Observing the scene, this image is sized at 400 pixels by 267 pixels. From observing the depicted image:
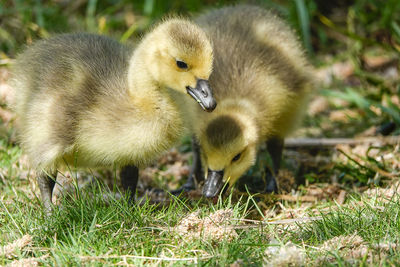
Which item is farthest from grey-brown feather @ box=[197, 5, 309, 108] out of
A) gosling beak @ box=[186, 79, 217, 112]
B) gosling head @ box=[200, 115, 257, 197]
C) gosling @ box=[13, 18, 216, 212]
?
gosling beak @ box=[186, 79, 217, 112]

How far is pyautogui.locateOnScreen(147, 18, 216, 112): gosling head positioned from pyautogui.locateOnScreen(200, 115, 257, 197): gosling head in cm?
39

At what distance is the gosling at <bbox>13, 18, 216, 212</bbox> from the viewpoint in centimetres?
260

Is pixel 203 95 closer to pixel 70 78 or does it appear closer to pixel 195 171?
pixel 70 78

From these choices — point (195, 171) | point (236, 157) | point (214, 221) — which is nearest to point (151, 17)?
point (195, 171)

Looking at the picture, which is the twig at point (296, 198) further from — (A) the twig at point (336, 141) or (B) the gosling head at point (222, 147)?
(A) the twig at point (336, 141)

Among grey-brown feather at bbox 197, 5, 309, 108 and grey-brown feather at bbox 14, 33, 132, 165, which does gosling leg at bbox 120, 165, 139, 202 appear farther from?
grey-brown feather at bbox 197, 5, 309, 108

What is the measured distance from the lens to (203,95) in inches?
102

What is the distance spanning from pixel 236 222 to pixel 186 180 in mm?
1261

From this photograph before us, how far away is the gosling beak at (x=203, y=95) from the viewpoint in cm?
255

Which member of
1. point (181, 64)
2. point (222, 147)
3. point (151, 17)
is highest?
point (181, 64)

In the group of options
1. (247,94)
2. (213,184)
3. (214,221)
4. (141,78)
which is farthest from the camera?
(247,94)

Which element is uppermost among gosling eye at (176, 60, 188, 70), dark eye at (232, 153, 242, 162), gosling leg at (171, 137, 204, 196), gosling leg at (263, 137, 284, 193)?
gosling eye at (176, 60, 188, 70)

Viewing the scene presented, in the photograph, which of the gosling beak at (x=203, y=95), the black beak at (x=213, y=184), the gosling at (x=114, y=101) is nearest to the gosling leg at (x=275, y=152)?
the black beak at (x=213, y=184)

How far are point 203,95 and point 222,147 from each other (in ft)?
1.45
